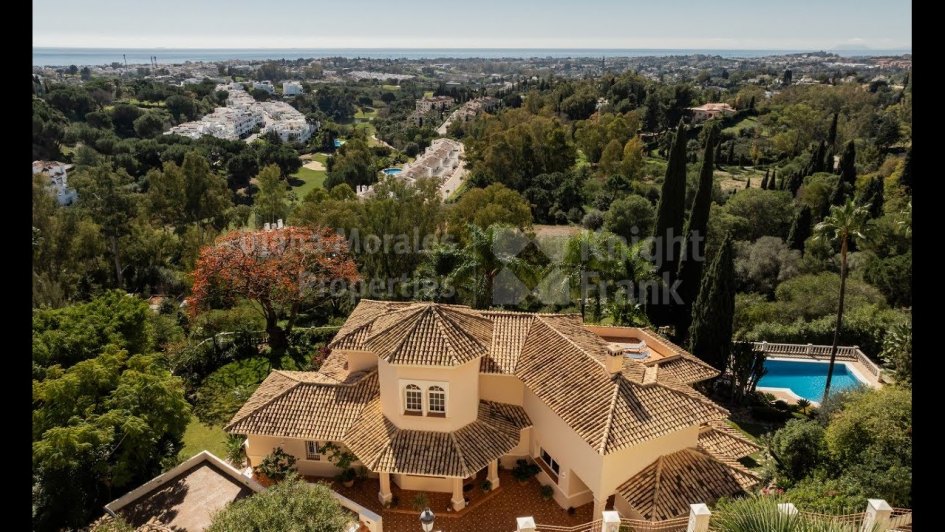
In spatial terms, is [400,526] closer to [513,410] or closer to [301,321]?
[513,410]

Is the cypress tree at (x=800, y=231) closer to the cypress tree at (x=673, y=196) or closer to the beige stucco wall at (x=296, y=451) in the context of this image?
the cypress tree at (x=673, y=196)

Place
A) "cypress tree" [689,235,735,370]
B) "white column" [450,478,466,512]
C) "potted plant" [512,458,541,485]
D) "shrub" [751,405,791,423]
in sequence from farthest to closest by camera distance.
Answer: "cypress tree" [689,235,735,370]
"shrub" [751,405,791,423]
"potted plant" [512,458,541,485]
"white column" [450,478,466,512]

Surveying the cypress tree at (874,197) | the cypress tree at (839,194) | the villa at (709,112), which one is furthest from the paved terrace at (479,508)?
the villa at (709,112)

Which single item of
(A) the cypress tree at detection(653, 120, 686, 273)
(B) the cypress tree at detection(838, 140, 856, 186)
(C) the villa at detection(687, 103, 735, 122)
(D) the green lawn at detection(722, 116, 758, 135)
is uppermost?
(C) the villa at detection(687, 103, 735, 122)

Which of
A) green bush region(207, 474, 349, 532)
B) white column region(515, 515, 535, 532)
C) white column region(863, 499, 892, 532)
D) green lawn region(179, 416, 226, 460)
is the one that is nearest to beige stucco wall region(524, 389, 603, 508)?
white column region(515, 515, 535, 532)

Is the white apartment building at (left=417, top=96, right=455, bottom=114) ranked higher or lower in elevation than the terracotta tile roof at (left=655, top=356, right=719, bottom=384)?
higher

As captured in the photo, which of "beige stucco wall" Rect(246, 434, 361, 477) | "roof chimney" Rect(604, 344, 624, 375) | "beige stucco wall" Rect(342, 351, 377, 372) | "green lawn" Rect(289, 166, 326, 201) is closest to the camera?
"roof chimney" Rect(604, 344, 624, 375)

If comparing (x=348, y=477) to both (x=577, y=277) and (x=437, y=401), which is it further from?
A: (x=577, y=277)

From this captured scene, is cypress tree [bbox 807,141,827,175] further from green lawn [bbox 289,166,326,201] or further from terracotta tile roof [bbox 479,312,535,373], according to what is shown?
green lawn [bbox 289,166,326,201]
